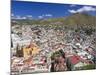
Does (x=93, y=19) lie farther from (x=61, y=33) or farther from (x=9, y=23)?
(x=9, y=23)

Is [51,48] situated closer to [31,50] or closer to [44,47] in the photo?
[44,47]

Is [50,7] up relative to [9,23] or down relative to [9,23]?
up

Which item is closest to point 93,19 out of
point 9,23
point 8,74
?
point 9,23

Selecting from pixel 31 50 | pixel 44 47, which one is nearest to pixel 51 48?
pixel 44 47

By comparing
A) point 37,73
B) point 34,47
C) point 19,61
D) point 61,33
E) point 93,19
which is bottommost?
point 37,73

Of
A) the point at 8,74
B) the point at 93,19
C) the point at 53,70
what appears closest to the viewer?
the point at 8,74

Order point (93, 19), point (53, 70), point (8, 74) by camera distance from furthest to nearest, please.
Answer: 1. point (93, 19)
2. point (53, 70)
3. point (8, 74)
